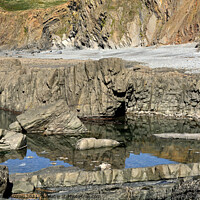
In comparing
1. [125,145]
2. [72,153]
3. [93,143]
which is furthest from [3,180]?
[125,145]

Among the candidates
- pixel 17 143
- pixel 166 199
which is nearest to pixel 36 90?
pixel 17 143

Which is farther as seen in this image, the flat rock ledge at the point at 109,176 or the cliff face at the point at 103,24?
the cliff face at the point at 103,24

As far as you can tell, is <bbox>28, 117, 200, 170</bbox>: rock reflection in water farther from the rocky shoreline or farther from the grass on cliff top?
the grass on cliff top

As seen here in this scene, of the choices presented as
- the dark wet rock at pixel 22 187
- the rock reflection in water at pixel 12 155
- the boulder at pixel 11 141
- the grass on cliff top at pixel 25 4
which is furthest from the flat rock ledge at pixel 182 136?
the grass on cliff top at pixel 25 4

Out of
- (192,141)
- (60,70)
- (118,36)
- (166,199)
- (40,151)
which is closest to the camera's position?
(166,199)

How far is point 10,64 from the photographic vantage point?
45.2 m

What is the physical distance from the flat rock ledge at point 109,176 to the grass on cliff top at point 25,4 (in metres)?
155

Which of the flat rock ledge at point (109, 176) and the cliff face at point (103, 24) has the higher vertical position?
the cliff face at point (103, 24)

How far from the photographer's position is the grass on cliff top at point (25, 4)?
529ft

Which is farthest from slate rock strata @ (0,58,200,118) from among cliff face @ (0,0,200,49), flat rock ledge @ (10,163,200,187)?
cliff face @ (0,0,200,49)

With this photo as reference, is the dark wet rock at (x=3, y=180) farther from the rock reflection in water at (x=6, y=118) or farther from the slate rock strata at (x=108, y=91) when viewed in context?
the slate rock strata at (x=108, y=91)

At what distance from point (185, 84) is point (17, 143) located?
1716 centimetres

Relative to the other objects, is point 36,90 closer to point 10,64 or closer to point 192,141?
point 10,64

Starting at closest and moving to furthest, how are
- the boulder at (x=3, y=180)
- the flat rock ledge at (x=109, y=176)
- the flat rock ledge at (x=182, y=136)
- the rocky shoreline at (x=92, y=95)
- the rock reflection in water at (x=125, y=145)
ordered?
the boulder at (x=3, y=180) → the flat rock ledge at (x=109, y=176) → the rock reflection in water at (x=125, y=145) → the flat rock ledge at (x=182, y=136) → the rocky shoreline at (x=92, y=95)
